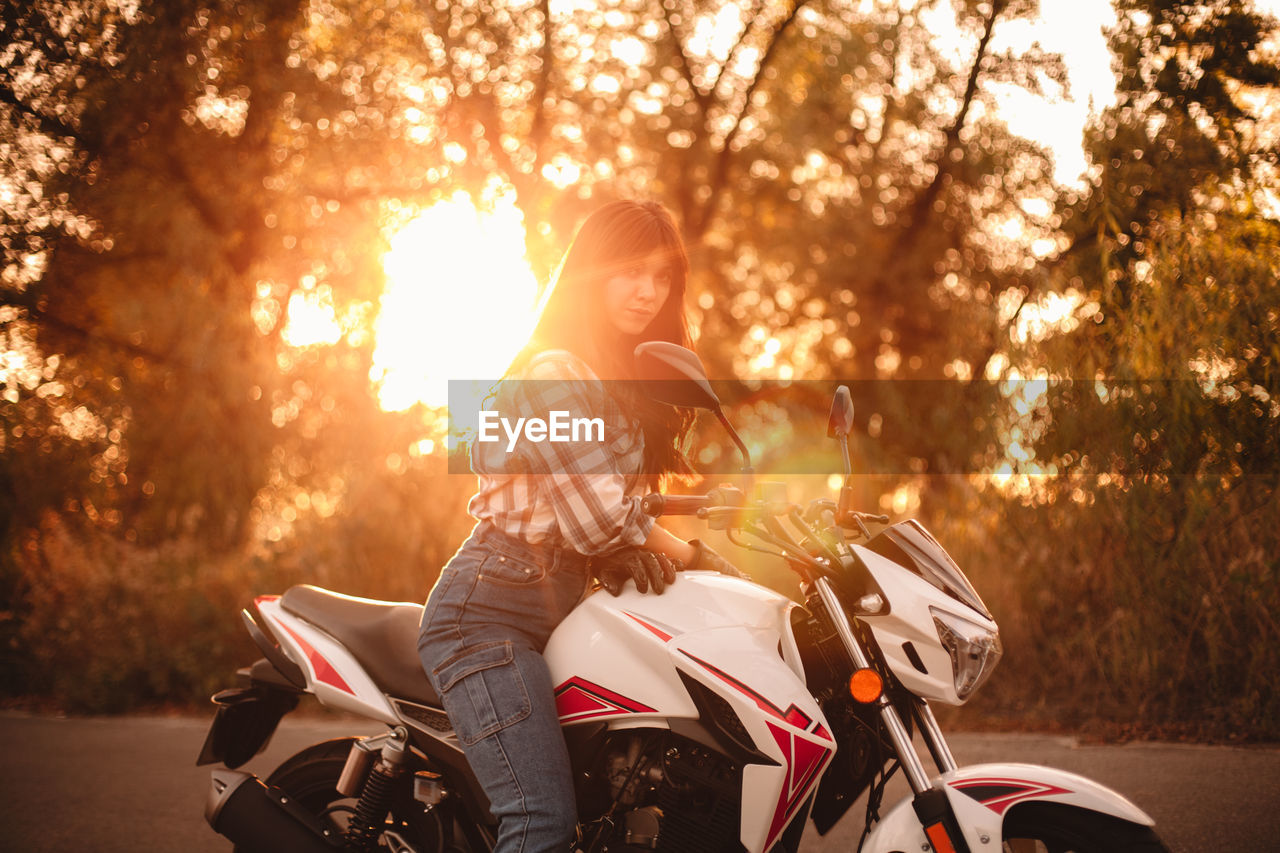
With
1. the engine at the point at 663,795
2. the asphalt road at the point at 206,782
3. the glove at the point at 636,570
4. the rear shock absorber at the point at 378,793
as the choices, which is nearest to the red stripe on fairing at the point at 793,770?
the engine at the point at 663,795

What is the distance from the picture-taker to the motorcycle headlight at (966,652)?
1.97 metres

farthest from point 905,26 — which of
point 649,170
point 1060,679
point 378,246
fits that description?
point 1060,679

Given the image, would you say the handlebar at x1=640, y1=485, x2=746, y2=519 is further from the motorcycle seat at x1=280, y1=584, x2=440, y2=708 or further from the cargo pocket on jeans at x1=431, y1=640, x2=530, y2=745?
the motorcycle seat at x1=280, y1=584, x2=440, y2=708

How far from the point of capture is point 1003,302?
8.01 meters

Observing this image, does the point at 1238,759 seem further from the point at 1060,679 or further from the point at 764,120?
the point at 764,120

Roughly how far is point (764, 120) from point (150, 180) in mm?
9023

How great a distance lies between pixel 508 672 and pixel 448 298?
8304mm

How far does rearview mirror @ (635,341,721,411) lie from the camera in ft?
6.58

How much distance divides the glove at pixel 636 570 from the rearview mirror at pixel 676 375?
40 centimetres

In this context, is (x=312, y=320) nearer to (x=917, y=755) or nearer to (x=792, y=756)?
(x=792, y=756)

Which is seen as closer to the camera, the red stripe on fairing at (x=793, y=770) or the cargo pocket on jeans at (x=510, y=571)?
the red stripe on fairing at (x=793, y=770)

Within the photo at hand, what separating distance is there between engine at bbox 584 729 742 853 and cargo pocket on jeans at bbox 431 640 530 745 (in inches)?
10.7
